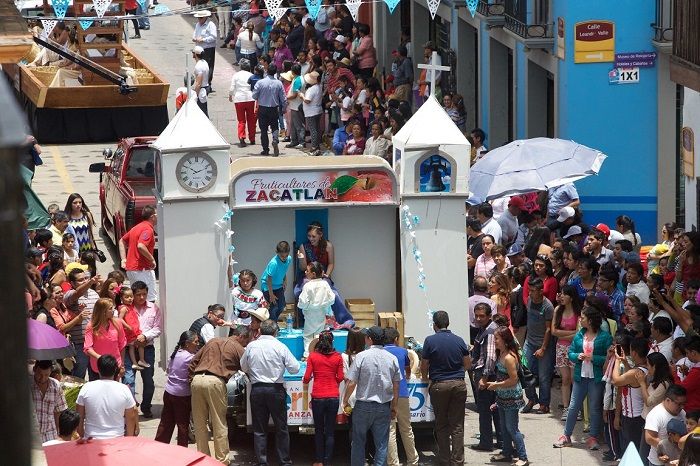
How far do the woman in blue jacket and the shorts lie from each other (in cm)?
52

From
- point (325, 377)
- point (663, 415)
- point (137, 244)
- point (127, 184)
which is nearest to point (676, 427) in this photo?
point (663, 415)

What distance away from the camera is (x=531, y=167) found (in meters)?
16.9

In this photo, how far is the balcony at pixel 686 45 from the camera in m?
13.1

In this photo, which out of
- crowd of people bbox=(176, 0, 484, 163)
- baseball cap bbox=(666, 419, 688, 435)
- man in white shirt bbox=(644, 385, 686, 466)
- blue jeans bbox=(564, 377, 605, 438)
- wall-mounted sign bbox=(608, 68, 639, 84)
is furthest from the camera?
crowd of people bbox=(176, 0, 484, 163)

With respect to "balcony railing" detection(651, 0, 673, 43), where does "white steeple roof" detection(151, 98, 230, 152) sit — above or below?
below

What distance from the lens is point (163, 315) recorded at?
531 inches

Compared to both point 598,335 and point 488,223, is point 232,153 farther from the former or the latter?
point 598,335

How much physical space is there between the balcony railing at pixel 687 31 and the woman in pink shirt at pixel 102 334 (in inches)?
251

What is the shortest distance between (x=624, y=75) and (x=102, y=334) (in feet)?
33.8

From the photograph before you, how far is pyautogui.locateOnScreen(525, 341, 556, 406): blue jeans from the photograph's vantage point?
509 inches

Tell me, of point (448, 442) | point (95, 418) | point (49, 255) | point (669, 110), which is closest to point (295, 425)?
point (448, 442)

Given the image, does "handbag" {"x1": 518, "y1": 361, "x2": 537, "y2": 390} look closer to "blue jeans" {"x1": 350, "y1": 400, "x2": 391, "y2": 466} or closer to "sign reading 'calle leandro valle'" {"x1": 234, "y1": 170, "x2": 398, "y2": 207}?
"blue jeans" {"x1": 350, "y1": 400, "x2": 391, "y2": 466}

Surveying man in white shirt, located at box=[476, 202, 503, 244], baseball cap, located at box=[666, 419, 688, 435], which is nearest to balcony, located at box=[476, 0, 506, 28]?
man in white shirt, located at box=[476, 202, 503, 244]

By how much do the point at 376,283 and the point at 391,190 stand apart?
4.43ft
